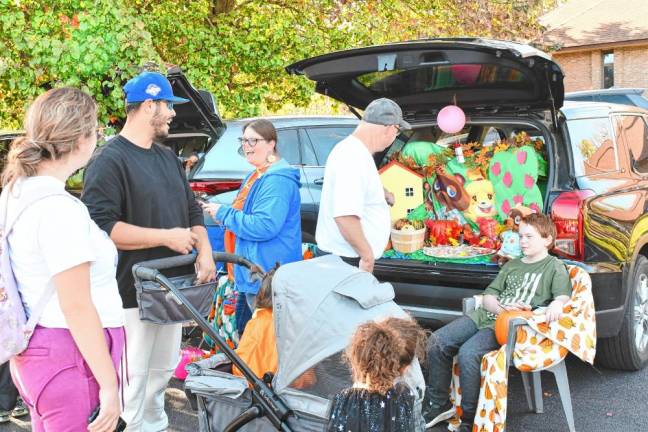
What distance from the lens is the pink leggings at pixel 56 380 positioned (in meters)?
2.29

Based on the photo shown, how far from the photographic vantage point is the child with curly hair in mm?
2557

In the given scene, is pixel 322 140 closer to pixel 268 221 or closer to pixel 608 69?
pixel 268 221

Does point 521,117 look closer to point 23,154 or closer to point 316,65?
point 316,65

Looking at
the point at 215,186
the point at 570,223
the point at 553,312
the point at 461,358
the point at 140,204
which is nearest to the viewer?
the point at 140,204

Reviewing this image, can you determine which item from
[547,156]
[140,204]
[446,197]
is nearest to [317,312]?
[140,204]

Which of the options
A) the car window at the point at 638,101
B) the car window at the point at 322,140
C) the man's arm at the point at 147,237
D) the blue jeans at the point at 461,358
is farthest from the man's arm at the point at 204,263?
the car window at the point at 638,101

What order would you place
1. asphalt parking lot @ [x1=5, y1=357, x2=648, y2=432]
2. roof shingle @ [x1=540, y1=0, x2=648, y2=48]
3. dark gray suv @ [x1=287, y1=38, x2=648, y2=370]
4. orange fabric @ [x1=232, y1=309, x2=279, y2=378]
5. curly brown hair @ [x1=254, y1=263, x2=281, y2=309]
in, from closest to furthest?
orange fabric @ [x1=232, y1=309, x2=279, y2=378], curly brown hair @ [x1=254, y1=263, x2=281, y2=309], asphalt parking lot @ [x1=5, y1=357, x2=648, y2=432], dark gray suv @ [x1=287, y1=38, x2=648, y2=370], roof shingle @ [x1=540, y1=0, x2=648, y2=48]

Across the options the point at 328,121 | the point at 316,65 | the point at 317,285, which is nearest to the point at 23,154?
the point at 317,285

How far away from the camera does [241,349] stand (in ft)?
10.9

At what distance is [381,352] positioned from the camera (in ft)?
8.43

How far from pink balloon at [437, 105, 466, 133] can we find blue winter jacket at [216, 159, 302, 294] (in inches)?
57.1

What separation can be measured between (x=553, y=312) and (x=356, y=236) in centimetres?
112

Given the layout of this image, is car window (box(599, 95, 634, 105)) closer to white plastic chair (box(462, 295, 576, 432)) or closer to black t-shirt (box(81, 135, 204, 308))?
white plastic chair (box(462, 295, 576, 432))

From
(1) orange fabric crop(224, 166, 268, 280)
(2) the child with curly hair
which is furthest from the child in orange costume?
(1) orange fabric crop(224, 166, 268, 280)
